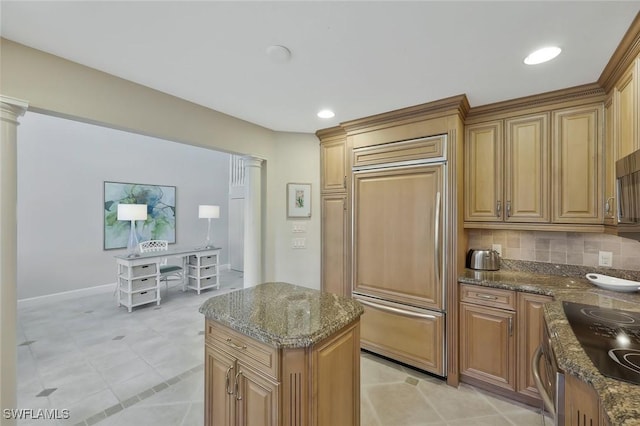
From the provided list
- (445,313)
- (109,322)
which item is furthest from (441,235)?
(109,322)

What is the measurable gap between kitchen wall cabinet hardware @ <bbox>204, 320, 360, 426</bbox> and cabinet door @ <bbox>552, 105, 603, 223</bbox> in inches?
75.9

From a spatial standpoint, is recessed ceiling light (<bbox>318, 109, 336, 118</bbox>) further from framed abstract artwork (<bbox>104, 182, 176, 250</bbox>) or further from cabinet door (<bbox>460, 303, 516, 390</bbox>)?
framed abstract artwork (<bbox>104, 182, 176, 250</bbox>)

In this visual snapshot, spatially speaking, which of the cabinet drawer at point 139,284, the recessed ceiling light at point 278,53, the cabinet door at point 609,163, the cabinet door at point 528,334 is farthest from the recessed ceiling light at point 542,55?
the cabinet drawer at point 139,284

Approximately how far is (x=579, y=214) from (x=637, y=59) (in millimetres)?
1054

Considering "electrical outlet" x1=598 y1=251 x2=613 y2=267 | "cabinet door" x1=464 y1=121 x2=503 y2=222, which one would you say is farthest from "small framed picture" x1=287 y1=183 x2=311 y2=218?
"electrical outlet" x1=598 y1=251 x2=613 y2=267

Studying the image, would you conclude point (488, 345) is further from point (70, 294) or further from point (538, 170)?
point (70, 294)

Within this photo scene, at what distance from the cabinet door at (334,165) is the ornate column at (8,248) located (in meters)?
2.40

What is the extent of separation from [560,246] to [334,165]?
222cm

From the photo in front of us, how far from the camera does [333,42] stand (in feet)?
4.95

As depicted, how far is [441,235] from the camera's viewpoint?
2.28m

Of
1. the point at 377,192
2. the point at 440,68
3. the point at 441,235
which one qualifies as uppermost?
the point at 440,68

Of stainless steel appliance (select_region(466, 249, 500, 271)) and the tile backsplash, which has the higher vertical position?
the tile backsplash

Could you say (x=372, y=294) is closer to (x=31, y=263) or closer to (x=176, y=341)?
(x=176, y=341)

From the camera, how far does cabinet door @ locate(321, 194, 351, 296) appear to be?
9.93 ft
